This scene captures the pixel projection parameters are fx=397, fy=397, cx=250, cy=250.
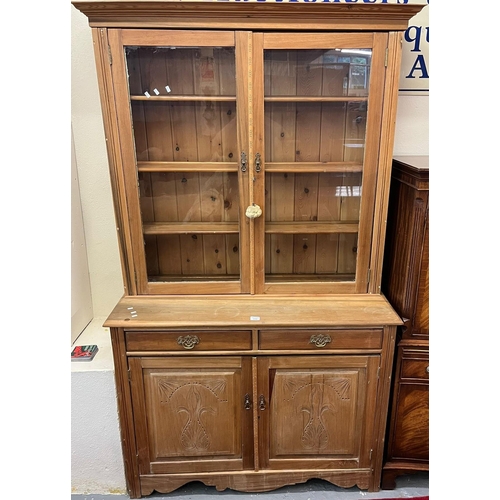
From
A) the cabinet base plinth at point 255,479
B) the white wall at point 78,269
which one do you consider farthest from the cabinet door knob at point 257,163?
the cabinet base plinth at point 255,479

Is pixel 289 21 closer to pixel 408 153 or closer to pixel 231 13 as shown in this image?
pixel 231 13

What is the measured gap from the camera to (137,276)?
5.14 ft

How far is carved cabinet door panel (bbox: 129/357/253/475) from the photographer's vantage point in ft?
4.93

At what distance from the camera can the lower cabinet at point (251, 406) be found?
1.48 meters

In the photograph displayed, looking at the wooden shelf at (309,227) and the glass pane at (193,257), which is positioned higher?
Result: the wooden shelf at (309,227)

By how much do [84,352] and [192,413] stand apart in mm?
528

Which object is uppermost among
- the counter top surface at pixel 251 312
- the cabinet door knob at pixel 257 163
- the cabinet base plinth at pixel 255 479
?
the cabinet door knob at pixel 257 163

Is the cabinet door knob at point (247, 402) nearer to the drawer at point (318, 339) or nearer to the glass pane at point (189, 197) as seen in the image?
the drawer at point (318, 339)

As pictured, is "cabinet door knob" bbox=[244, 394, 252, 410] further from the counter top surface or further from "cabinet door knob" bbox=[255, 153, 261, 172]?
"cabinet door knob" bbox=[255, 153, 261, 172]

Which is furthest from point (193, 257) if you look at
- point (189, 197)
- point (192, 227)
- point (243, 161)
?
point (243, 161)

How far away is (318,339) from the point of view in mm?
1475

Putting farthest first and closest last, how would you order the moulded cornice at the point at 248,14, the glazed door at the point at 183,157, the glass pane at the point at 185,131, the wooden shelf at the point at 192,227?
1. the wooden shelf at the point at 192,227
2. the glass pane at the point at 185,131
3. the glazed door at the point at 183,157
4. the moulded cornice at the point at 248,14

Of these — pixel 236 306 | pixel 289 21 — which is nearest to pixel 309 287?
pixel 236 306

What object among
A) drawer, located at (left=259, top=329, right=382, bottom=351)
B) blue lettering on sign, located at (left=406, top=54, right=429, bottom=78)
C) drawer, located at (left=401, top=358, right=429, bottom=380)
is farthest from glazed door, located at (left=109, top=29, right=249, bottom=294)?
blue lettering on sign, located at (left=406, top=54, right=429, bottom=78)
